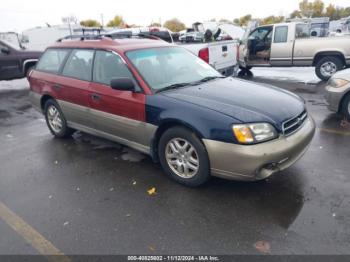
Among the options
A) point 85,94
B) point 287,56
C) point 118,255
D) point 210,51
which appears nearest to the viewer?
point 118,255

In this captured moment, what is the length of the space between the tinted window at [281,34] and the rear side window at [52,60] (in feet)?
24.9

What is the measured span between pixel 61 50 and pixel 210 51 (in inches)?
149

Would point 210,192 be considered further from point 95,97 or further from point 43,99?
point 43,99

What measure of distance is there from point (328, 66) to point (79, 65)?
795 cm

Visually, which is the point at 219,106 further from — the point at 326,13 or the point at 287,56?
the point at 326,13

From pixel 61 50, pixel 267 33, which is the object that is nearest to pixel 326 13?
pixel 267 33

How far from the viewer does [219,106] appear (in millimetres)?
3436

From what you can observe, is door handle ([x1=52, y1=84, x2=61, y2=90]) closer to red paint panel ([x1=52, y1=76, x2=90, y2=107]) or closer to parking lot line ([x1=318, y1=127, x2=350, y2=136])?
red paint panel ([x1=52, y1=76, x2=90, y2=107])

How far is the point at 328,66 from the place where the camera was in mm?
9742

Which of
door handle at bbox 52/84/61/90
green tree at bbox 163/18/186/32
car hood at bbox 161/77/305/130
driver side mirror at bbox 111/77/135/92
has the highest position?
driver side mirror at bbox 111/77/135/92

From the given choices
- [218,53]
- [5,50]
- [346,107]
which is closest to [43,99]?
[218,53]

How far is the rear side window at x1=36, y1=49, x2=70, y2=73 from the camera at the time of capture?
17.2 ft

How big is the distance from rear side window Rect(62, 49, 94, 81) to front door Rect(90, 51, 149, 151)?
0.16 m

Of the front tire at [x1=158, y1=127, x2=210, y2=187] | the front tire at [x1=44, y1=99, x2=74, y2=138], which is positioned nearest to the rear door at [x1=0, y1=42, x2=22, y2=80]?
the front tire at [x1=44, y1=99, x2=74, y2=138]
